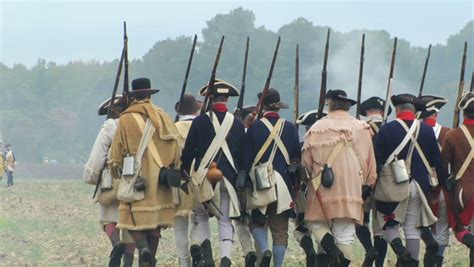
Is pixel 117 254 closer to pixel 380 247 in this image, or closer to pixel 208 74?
pixel 380 247

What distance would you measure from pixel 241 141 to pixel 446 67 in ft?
258

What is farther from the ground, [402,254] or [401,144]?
[401,144]

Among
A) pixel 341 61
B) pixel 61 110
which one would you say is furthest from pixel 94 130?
pixel 341 61

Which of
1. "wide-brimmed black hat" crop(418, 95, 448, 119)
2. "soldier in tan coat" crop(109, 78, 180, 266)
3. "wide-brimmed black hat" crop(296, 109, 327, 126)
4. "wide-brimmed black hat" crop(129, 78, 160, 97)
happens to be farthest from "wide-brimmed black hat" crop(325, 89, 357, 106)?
"wide-brimmed black hat" crop(129, 78, 160, 97)

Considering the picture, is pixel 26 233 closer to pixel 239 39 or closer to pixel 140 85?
pixel 140 85

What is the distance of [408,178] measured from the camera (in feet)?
36.5

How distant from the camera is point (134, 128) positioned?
1087 cm

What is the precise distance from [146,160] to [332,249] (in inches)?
84.5

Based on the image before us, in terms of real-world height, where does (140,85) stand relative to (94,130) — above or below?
above

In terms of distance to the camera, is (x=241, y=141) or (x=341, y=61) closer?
(x=241, y=141)

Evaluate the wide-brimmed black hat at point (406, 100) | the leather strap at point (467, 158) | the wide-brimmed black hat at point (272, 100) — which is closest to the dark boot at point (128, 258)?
the wide-brimmed black hat at point (272, 100)

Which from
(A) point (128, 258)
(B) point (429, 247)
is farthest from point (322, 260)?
(A) point (128, 258)

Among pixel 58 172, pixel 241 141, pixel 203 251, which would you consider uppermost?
pixel 241 141

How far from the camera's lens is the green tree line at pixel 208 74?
2815 inches
